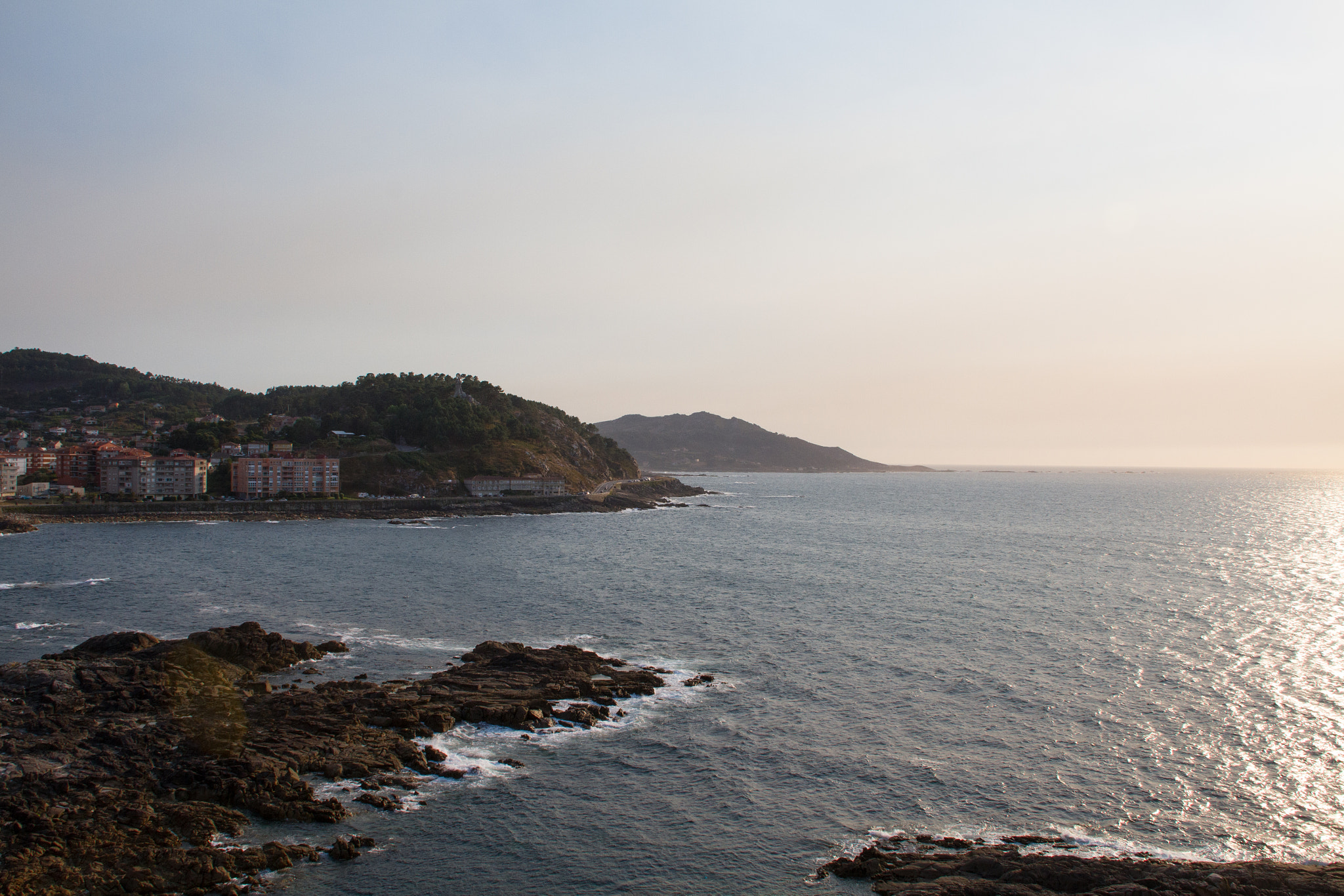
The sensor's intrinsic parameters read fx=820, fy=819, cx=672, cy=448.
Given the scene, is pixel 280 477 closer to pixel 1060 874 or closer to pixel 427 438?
pixel 427 438

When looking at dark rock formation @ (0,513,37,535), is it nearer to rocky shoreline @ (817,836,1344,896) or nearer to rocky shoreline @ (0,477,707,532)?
rocky shoreline @ (0,477,707,532)

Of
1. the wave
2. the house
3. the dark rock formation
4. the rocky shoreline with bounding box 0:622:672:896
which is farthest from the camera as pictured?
the house

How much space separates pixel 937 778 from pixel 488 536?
269ft

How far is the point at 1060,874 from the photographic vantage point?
2005 centimetres

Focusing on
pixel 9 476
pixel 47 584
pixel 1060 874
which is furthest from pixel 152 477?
pixel 1060 874

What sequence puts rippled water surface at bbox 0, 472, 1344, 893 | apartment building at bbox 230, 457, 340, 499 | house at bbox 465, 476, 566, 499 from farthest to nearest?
house at bbox 465, 476, 566, 499 < apartment building at bbox 230, 457, 340, 499 < rippled water surface at bbox 0, 472, 1344, 893

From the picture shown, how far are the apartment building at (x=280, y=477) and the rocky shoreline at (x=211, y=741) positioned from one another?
106 m

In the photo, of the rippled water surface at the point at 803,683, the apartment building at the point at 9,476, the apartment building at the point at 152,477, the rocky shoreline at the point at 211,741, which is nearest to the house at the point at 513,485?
the apartment building at the point at 152,477

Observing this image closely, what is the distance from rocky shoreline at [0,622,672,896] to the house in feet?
363

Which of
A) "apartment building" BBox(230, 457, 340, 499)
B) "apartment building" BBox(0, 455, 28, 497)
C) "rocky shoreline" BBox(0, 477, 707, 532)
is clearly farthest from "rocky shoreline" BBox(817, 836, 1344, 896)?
"apartment building" BBox(0, 455, 28, 497)

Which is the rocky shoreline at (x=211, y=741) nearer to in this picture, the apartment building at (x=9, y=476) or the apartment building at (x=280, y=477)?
the apartment building at (x=280, y=477)

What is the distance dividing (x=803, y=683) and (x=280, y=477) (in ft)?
410

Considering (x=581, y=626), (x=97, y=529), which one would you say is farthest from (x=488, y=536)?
(x=581, y=626)

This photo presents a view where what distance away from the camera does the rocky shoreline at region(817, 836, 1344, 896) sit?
63.3 feet
